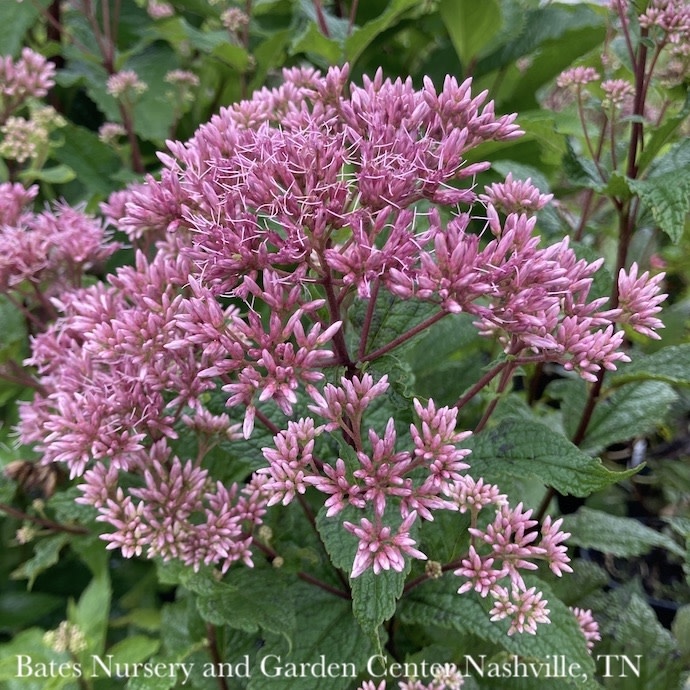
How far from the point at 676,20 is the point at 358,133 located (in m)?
0.43

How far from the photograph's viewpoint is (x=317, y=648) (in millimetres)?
768

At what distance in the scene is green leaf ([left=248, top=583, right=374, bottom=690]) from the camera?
→ 734mm

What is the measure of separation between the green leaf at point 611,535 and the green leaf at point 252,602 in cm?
44

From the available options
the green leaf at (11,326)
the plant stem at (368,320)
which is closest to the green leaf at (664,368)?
the plant stem at (368,320)

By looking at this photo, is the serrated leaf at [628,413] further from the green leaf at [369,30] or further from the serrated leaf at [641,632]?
the green leaf at [369,30]

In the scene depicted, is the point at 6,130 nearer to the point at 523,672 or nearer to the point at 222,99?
the point at 222,99

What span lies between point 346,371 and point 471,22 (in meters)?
1.00

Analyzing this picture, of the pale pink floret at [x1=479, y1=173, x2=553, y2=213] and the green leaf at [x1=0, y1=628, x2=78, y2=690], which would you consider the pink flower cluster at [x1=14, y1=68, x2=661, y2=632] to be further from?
the green leaf at [x1=0, y1=628, x2=78, y2=690]

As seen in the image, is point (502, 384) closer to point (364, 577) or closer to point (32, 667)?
point (364, 577)

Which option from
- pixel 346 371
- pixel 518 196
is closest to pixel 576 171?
pixel 518 196

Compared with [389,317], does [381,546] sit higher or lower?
lower

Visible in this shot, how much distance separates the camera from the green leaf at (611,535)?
36.4 inches

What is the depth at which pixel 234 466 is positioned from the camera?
0.87 metres

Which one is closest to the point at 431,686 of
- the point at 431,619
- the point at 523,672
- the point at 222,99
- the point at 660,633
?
the point at 431,619
